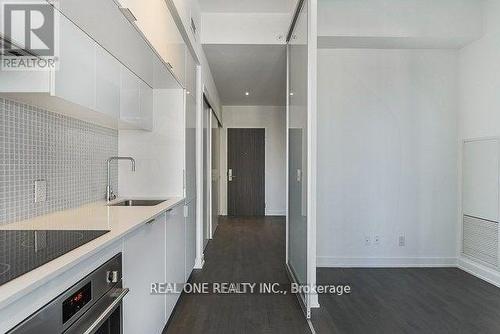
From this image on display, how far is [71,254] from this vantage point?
98cm

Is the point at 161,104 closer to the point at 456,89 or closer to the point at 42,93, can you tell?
the point at 42,93

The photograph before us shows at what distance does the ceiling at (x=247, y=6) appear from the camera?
3660mm

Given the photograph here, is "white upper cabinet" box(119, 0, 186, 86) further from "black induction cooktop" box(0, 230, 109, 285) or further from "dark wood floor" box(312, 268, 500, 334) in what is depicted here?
"dark wood floor" box(312, 268, 500, 334)

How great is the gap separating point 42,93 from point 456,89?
438cm

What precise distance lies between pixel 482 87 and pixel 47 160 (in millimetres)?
4307

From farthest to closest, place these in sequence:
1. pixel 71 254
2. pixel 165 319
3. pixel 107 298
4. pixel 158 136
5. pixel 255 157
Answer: pixel 255 157
pixel 158 136
pixel 165 319
pixel 107 298
pixel 71 254

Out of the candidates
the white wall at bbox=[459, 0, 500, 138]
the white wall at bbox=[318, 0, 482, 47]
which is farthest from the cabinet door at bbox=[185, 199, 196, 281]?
the white wall at bbox=[459, 0, 500, 138]

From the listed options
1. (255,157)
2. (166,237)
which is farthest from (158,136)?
(255,157)

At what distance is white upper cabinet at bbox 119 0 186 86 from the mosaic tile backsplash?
75cm

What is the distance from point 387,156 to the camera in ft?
12.5

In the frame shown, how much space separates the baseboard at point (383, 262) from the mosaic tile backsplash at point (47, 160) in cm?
268

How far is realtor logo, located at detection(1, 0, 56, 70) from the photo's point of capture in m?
1.04

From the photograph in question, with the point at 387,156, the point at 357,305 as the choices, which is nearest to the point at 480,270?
the point at 387,156

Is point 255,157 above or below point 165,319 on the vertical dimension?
above
